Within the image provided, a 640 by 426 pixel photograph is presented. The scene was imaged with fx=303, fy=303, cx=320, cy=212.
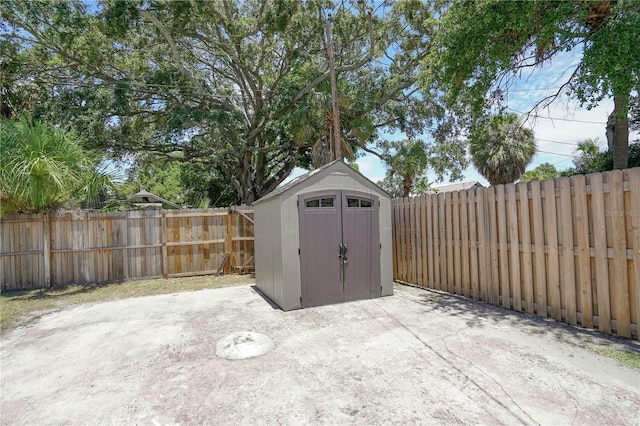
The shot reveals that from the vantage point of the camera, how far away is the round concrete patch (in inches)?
136

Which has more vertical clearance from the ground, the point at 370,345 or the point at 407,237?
the point at 407,237

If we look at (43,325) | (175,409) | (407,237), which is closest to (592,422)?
(175,409)

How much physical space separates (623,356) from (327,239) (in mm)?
3773

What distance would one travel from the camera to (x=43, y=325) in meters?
4.75

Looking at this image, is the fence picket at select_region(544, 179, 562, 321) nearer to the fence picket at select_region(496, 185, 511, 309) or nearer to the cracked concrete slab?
the cracked concrete slab

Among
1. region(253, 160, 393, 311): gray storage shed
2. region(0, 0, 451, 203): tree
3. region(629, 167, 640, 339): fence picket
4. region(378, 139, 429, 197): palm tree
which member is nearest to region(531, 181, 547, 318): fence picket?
region(629, 167, 640, 339): fence picket

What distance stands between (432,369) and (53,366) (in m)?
4.04

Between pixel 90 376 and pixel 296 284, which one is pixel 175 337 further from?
pixel 296 284

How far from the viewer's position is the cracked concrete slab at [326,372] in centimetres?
234

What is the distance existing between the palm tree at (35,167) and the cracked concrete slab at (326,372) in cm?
324

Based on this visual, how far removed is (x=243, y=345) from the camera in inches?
145

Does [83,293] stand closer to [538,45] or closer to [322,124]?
[322,124]

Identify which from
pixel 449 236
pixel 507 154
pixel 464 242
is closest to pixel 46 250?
pixel 449 236

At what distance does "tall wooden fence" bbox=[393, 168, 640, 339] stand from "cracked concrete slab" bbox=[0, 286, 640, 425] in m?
0.34
